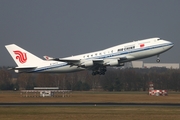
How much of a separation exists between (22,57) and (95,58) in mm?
15195

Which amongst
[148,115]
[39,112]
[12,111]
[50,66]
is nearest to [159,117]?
[148,115]

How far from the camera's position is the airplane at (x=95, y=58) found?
70.8 metres

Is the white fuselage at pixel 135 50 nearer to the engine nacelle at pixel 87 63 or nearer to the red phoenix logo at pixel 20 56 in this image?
the engine nacelle at pixel 87 63

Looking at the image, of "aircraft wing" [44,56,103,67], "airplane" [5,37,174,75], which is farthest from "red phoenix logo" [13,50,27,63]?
"aircraft wing" [44,56,103,67]

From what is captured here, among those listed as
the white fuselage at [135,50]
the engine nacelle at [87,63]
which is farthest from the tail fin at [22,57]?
the white fuselage at [135,50]

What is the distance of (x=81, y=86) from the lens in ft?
407

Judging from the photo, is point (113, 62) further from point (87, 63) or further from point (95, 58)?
point (87, 63)

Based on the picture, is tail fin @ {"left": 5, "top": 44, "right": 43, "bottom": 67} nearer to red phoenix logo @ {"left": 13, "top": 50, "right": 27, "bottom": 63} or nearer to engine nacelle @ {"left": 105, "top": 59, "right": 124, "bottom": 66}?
red phoenix logo @ {"left": 13, "top": 50, "right": 27, "bottom": 63}

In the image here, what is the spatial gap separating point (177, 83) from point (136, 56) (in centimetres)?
5955

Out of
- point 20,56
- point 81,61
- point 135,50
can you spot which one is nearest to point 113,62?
point 135,50

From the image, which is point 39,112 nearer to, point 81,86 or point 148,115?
point 148,115

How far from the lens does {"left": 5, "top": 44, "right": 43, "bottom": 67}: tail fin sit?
82.4 metres

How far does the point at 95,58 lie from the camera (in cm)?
7575

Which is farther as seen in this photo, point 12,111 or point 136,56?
point 136,56
